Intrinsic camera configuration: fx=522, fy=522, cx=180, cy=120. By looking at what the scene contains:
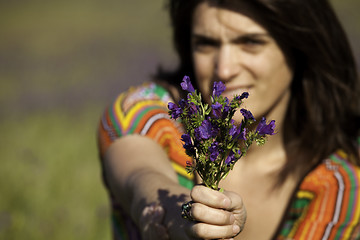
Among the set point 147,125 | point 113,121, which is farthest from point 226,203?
point 113,121

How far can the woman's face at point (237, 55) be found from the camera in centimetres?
257

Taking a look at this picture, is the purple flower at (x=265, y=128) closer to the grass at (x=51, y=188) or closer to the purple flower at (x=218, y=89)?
the purple flower at (x=218, y=89)

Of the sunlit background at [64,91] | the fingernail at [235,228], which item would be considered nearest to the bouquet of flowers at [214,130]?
the fingernail at [235,228]

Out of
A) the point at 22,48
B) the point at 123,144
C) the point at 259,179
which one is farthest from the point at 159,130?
the point at 22,48

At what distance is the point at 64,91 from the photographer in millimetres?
9109

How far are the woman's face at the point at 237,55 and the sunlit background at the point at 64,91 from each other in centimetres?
Result: 112

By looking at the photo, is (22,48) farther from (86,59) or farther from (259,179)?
(259,179)

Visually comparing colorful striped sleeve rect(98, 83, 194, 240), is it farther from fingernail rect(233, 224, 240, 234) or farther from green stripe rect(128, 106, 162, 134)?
fingernail rect(233, 224, 240, 234)

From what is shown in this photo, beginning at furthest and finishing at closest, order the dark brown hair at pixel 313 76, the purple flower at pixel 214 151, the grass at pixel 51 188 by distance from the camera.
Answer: the grass at pixel 51 188 < the dark brown hair at pixel 313 76 < the purple flower at pixel 214 151

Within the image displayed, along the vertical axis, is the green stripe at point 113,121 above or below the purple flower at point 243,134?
below

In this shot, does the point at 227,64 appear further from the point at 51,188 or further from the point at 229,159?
the point at 51,188

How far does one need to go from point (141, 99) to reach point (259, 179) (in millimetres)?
791

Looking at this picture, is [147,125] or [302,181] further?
[302,181]

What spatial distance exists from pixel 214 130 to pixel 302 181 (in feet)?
5.81
